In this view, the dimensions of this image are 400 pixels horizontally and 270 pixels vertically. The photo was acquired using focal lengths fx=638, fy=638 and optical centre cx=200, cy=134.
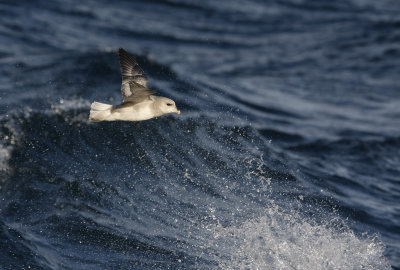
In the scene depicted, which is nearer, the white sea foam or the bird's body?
the bird's body

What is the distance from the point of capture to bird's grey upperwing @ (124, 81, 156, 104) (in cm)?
644

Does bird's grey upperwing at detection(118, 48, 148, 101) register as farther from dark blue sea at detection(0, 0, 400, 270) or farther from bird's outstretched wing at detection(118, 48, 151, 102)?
dark blue sea at detection(0, 0, 400, 270)

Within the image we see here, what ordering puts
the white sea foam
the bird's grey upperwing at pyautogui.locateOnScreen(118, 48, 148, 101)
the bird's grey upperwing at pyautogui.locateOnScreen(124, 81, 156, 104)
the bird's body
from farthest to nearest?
the white sea foam, the bird's grey upperwing at pyautogui.locateOnScreen(118, 48, 148, 101), the bird's body, the bird's grey upperwing at pyautogui.locateOnScreen(124, 81, 156, 104)

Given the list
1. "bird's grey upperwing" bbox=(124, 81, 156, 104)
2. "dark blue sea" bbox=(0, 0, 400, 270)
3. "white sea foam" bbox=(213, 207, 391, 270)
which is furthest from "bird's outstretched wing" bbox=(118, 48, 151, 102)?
"white sea foam" bbox=(213, 207, 391, 270)

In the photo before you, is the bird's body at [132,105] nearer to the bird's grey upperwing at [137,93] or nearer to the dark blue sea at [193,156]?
the bird's grey upperwing at [137,93]

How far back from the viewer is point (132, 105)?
6.82m

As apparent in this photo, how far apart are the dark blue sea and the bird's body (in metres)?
1.59

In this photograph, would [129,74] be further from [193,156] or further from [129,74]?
[193,156]

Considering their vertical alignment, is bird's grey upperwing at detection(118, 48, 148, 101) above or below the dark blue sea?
above

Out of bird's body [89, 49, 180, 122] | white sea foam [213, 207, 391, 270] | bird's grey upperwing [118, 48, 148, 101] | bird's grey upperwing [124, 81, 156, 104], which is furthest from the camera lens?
white sea foam [213, 207, 391, 270]

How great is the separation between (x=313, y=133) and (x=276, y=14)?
9.27 metres

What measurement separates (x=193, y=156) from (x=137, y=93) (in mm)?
3470

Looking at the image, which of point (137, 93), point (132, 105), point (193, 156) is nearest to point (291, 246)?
point (193, 156)

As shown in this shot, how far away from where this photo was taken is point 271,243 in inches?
313
